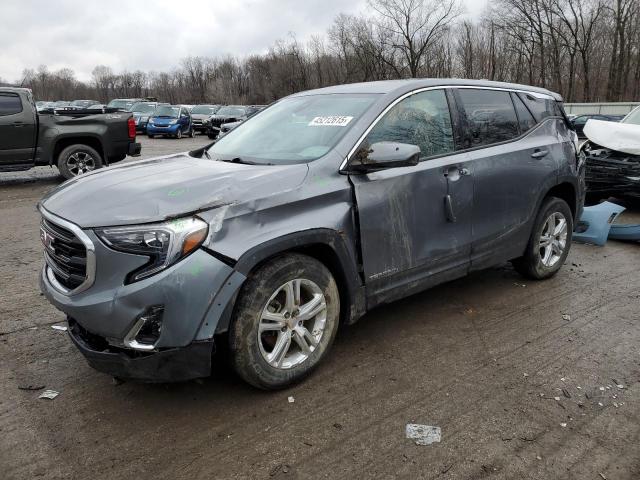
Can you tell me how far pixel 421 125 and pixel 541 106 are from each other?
5.89 ft

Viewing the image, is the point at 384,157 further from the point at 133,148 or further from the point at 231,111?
the point at 231,111

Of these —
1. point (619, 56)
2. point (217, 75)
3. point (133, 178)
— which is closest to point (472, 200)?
point (133, 178)

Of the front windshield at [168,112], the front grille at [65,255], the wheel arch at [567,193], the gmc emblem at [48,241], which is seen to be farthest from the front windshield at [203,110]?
the front grille at [65,255]

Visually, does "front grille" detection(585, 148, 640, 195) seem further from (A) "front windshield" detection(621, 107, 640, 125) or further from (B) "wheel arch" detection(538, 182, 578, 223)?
(B) "wheel arch" detection(538, 182, 578, 223)

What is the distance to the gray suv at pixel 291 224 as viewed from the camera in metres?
2.55

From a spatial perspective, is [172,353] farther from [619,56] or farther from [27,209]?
[619,56]

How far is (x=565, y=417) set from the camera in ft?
9.33

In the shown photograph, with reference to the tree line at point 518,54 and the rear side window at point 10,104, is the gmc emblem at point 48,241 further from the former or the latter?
the tree line at point 518,54

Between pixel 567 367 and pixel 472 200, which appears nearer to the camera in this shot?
pixel 567 367

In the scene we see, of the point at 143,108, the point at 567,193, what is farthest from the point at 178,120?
Result: the point at 567,193

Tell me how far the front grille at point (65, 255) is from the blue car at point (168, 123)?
80.6 ft

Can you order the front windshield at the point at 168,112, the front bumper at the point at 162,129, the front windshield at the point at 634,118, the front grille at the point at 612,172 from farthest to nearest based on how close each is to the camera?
the front windshield at the point at 168,112
the front bumper at the point at 162,129
the front windshield at the point at 634,118
the front grille at the point at 612,172

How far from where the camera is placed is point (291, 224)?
2.88 meters

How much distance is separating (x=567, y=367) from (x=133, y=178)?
2.99m
